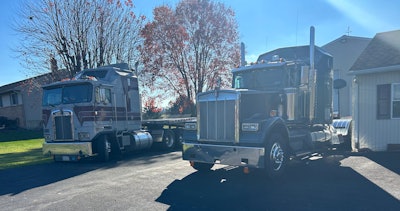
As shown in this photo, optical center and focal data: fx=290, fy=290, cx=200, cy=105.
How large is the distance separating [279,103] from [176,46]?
1538 cm

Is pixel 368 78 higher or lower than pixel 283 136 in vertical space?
higher

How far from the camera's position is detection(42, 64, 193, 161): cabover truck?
33.8 ft

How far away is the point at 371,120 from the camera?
1164 centimetres

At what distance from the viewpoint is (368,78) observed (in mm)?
11664

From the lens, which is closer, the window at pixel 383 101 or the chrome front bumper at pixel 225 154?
the chrome front bumper at pixel 225 154

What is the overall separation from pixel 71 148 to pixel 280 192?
24.6 feet

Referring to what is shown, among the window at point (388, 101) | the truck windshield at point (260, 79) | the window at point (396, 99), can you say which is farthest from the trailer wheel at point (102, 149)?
the window at point (396, 99)

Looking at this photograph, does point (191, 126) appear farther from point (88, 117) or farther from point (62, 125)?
point (62, 125)

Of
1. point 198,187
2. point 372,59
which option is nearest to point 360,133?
point 372,59

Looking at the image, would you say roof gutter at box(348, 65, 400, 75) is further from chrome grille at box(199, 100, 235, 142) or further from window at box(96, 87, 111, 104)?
window at box(96, 87, 111, 104)

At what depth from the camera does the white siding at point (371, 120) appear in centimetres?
1119

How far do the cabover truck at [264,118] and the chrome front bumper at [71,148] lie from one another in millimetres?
4234

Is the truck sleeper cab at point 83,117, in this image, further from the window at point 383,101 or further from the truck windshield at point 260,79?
the window at point 383,101

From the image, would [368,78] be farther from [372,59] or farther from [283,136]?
[283,136]
